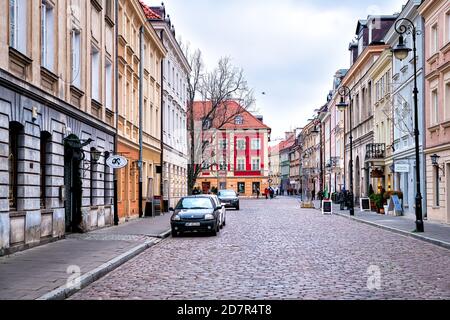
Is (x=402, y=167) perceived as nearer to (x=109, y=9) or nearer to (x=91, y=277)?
(x=109, y=9)

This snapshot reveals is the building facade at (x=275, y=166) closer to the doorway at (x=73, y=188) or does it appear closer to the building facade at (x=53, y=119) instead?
the building facade at (x=53, y=119)

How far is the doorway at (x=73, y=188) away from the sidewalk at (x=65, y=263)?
76cm

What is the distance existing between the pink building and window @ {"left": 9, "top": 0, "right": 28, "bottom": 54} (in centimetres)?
1710

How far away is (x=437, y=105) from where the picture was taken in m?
28.2

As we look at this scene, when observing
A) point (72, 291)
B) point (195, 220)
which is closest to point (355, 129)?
point (195, 220)

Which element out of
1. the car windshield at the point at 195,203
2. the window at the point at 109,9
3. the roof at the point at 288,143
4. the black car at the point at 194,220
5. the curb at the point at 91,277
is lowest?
the curb at the point at 91,277

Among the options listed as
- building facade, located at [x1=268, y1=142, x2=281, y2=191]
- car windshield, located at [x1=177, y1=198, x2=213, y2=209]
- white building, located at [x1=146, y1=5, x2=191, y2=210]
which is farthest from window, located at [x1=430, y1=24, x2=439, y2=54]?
building facade, located at [x1=268, y1=142, x2=281, y2=191]

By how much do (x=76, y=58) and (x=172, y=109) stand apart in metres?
27.5

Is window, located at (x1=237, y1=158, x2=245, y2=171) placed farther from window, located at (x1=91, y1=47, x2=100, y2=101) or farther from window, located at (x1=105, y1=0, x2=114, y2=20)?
window, located at (x1=91, y1=47, x2=100, y2=101)

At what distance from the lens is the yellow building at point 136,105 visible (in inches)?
1155

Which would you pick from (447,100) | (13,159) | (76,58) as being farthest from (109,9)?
(447,100)

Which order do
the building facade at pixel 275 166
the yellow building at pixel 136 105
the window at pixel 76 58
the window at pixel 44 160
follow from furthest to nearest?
the building facade at pixel 275 166 → the yellow building at pixel 136 105 → the window at pixel 76 58 → the window at pixel 44 160

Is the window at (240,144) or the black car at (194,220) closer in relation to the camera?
the black car at (194,220)

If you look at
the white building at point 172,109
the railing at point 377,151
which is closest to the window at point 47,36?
the white building at point 172,109
